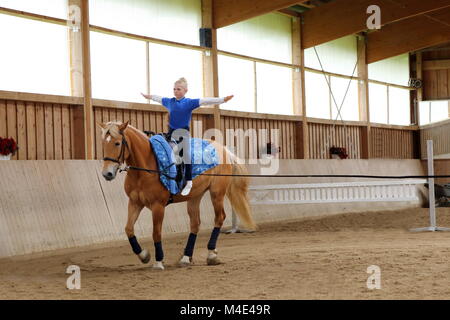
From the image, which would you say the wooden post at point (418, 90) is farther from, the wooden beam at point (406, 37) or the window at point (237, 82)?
the window at point (237, 82)

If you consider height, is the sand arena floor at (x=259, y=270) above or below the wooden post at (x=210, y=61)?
below

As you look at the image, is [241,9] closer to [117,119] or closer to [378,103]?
[117,119]

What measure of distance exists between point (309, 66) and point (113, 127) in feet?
44.4

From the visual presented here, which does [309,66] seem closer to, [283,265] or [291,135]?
[291,135]

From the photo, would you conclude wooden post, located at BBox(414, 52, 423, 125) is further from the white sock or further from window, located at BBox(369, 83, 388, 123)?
the white sock

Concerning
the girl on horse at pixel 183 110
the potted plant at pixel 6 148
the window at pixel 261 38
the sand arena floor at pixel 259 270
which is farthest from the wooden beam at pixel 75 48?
the girl on horse at pixel 183 110

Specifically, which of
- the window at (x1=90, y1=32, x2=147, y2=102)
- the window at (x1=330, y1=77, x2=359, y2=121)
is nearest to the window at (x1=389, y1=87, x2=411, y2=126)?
the window at (x1=330, y1=77, x2=359, y2=121)

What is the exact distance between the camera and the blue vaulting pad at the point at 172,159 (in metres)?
7.37

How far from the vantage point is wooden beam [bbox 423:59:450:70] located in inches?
984

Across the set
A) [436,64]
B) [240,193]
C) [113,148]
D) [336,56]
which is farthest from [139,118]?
[436,64]

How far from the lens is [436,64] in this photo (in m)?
25.1

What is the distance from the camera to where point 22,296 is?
581 centimetres

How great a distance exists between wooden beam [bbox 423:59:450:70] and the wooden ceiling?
3.40m

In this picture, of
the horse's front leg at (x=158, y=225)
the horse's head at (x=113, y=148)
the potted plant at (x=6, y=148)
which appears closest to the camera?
the horse's head at (x=113, y=148)
